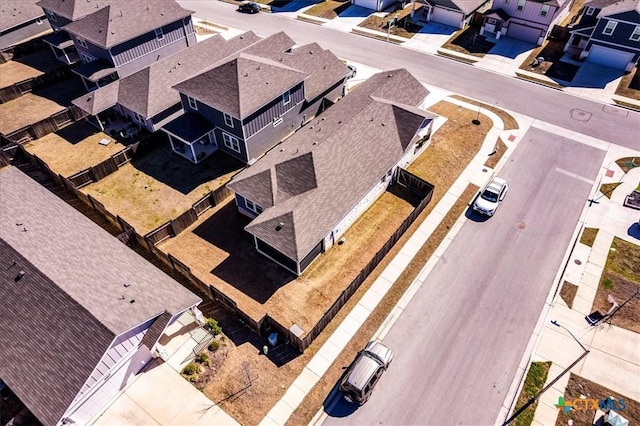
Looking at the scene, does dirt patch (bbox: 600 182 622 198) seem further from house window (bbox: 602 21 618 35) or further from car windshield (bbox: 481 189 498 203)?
house window (bbox: 602 21 618 35)

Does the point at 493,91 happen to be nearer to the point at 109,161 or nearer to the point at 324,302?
the point at 324,302

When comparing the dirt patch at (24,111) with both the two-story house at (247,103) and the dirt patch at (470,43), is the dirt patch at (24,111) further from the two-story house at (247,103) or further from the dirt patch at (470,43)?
the dirt patch at (470,43)

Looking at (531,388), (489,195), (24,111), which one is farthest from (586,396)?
(24,111)

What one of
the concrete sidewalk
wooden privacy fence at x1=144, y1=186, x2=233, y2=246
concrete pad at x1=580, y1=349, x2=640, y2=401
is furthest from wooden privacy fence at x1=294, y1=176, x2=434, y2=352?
concrete pad at x1=580, y1=349, x2=640, y2=401

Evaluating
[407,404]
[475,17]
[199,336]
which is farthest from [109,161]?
[475,17]

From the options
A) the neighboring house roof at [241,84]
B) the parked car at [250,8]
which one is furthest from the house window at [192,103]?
the parked car at [250,8]

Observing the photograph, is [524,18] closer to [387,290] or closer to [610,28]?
[610,28]
